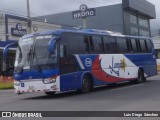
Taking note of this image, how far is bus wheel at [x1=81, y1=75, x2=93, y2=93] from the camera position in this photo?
19.2 m

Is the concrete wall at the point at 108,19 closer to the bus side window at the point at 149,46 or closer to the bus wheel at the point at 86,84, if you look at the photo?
the bus side window at the point at 149,46

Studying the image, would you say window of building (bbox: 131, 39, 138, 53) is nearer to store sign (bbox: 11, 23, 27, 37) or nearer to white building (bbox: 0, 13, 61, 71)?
white building (bbox: 0, 13, 61, 71)

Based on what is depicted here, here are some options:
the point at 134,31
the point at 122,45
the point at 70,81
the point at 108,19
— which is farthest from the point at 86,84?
the point at 134,31

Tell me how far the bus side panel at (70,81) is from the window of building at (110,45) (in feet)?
11.1

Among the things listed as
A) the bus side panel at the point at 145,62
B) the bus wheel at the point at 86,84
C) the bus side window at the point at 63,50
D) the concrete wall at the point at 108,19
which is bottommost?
the bus wheel at the point at 86,84

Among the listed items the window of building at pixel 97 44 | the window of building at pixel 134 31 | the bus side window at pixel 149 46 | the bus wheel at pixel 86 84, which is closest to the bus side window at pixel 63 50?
the bus wheel at pixel 86 84

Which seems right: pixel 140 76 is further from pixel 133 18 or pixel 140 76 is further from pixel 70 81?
pixel 133 18

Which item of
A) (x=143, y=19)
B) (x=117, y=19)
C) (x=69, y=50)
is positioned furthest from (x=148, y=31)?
(x=69, y=50)

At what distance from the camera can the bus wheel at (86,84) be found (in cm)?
1922

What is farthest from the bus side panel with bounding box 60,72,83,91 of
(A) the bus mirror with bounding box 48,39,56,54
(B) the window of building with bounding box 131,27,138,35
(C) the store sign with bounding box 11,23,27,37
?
(B) the window of building with bounding box 131,27,138,35

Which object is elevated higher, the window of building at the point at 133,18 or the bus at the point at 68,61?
the window of building at the point at 133,18

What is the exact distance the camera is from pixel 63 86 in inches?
688

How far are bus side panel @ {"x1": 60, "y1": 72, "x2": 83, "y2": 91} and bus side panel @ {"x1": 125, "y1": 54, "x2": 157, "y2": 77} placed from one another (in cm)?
620

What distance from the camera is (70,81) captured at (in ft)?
59.1
